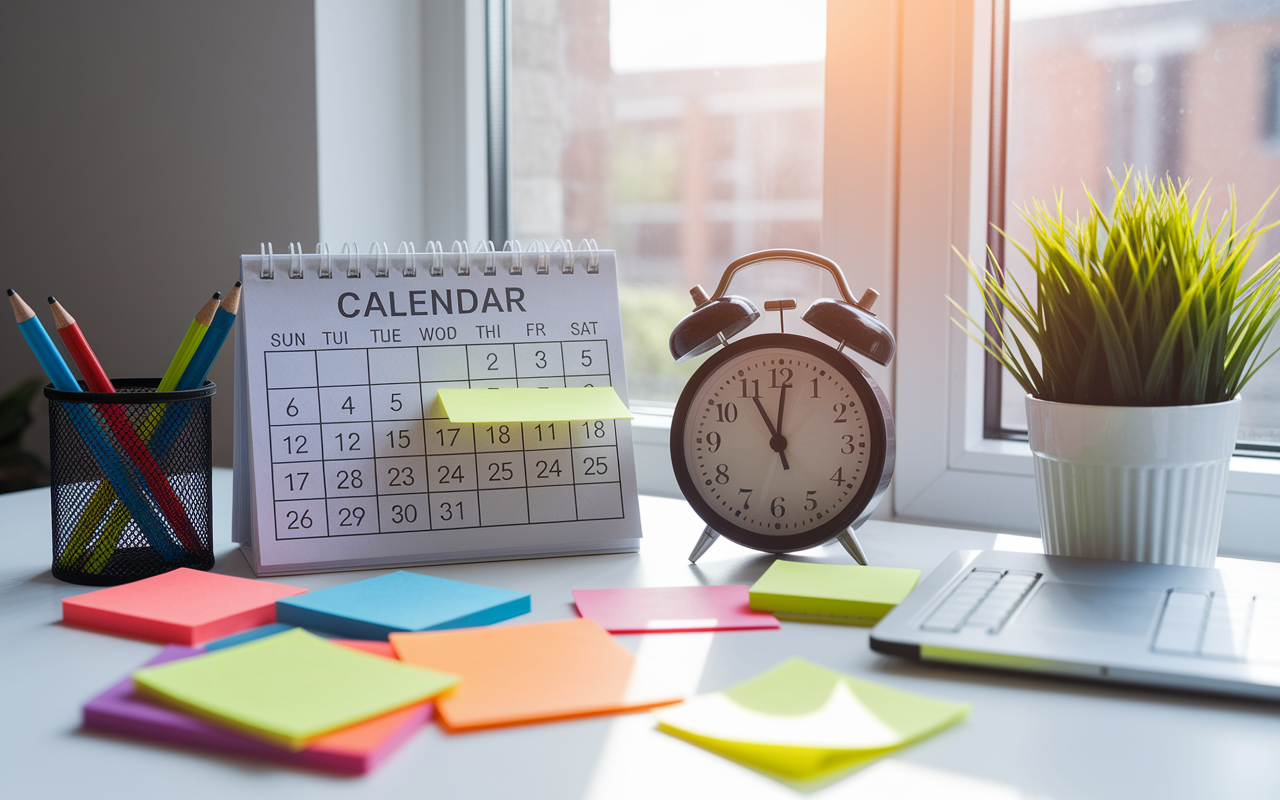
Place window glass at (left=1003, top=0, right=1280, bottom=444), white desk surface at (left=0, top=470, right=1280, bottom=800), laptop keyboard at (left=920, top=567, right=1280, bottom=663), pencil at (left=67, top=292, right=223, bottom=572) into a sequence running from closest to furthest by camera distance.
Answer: white desk surface at (left=0, top=470, right=1280, bottom=800), laptop keyboard at (left=920, top=567, right=1280, bottom=663), pencil at (left=67, top=292, right=223, bottom=572), window glass at (left=1003, top=0, right=1280, bottom=444)

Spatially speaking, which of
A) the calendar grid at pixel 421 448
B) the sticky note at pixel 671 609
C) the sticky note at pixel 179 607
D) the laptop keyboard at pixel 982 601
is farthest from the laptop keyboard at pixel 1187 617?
the sticky note at pixel 179 607

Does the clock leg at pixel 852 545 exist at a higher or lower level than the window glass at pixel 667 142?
lower

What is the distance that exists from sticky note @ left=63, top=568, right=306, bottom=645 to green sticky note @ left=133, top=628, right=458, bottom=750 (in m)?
0.08

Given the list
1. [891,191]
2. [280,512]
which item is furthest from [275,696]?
[891,191]

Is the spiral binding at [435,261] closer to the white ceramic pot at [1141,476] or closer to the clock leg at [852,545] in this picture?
the clock leg at [852,545]

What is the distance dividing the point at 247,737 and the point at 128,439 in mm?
376

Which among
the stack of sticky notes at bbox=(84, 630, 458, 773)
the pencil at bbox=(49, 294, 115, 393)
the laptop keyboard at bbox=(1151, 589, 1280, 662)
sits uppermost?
the pencil at bbox=(49, 294, 115, 393)

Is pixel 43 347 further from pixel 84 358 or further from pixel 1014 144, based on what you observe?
pixel 1014 144

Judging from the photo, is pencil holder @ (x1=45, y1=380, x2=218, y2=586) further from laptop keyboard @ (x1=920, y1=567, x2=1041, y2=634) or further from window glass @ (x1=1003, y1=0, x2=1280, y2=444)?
window glass @ (x1=1003, y1=0, x2=1280, y2=444)

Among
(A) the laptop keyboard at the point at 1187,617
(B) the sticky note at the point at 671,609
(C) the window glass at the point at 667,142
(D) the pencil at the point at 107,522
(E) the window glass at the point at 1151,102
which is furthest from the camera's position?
(C) the window glass at the point at 667,142

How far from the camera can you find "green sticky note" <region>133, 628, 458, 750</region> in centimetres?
46

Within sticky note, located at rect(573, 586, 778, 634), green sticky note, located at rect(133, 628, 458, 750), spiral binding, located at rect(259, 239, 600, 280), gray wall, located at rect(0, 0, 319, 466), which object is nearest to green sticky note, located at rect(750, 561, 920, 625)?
sticky note, located at rect(573, 586, 778, 634)

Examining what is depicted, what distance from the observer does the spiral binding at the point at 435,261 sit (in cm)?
85

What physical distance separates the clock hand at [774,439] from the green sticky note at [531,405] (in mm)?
113
